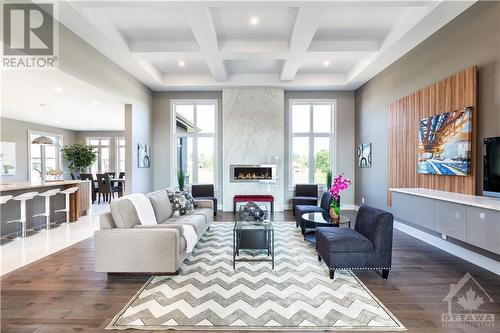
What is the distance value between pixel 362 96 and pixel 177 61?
16.7 feet

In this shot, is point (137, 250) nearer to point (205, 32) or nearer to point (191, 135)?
point (205, 32)

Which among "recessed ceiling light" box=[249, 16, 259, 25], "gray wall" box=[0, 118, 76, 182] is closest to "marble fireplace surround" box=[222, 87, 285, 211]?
"recessed ceiling light" box=[249, 16, 259, 25]

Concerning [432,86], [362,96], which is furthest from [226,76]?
[432,86]

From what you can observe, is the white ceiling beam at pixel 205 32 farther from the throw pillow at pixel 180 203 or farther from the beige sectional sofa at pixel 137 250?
the beige sectional sofa at pixel 137 250

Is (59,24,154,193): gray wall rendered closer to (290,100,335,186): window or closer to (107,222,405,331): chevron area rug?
(107,222,405,331): chevron area rug

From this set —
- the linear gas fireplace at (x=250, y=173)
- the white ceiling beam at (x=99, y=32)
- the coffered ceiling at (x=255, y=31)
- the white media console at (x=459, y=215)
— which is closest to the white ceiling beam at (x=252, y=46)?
the coffered ceiling at (x=255, y=31)

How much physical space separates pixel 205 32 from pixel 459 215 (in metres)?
4.55

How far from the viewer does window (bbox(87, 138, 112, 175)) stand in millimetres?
12188

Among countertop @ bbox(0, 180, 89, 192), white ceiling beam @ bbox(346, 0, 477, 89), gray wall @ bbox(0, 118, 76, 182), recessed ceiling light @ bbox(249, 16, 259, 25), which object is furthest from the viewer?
gray wall @ bbox(0, 118, 76, 182)

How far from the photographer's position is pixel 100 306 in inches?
94.9

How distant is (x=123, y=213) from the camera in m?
3.09

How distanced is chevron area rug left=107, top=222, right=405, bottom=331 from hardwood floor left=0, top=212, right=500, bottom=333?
6.8 inches

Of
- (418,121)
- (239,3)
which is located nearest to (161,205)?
(239,3)

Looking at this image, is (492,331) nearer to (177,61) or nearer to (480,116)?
(480,116)
